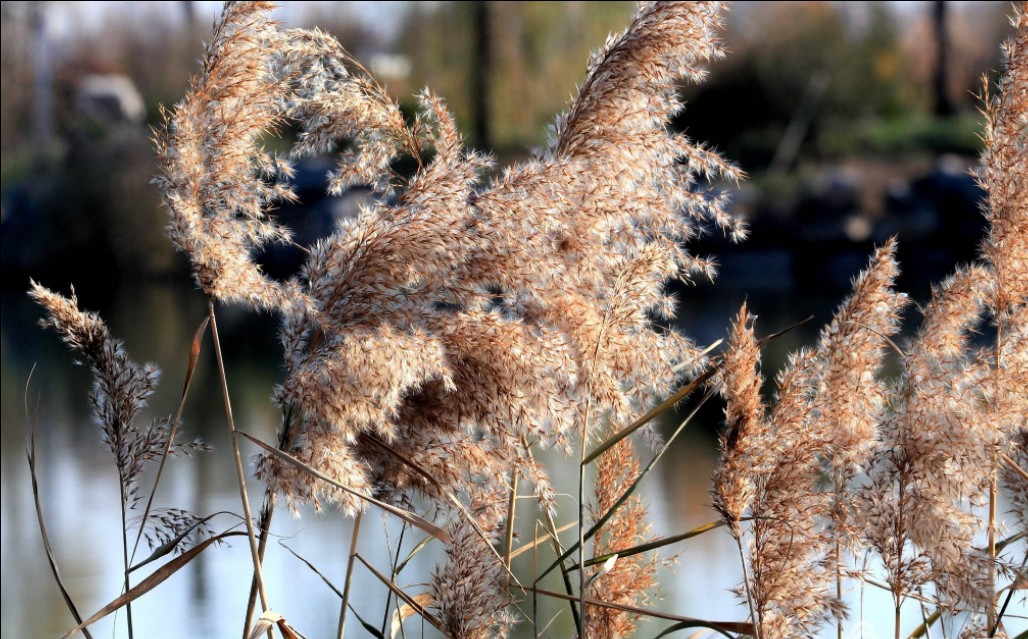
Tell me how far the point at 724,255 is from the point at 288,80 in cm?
1339

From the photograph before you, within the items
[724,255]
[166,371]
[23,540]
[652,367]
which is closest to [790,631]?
[652,367]

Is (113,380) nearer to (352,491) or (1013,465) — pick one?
(352,491)

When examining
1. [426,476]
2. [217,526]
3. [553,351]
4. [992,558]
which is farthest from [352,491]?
[217,526]

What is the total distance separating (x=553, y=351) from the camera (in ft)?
4.36

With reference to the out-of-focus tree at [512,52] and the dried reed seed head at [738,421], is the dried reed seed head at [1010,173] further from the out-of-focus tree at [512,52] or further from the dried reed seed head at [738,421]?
the out-of-focus tree at [512,52]

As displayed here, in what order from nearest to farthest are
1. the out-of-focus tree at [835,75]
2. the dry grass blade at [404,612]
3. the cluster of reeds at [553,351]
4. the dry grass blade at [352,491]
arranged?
the dry grass blade at [352,491] < the cluster of reeds at [553,351] < the dry grass blade at [404,612] < the out-of-focus tree at [835,75]

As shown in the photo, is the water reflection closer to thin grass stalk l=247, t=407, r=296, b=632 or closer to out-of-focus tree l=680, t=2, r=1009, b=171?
thin grass stalk l=247, t=407, r=296, b=632

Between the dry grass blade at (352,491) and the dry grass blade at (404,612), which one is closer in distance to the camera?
the dry grass blade at (352,491)

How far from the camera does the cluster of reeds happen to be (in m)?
1.32

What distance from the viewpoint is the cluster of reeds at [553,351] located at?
132 centimetres

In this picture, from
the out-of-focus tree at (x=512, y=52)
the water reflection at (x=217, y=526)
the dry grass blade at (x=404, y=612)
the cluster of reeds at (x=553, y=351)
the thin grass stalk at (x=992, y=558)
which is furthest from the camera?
the out-of-focus tree at (x=512, y=52)

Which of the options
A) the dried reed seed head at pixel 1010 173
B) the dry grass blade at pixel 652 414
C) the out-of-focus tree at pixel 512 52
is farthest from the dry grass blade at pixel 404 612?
the out-of-focus tree at pixel 512 52

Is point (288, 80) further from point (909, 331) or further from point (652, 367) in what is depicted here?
point (909, 331)

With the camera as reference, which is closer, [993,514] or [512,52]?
[993,514]
